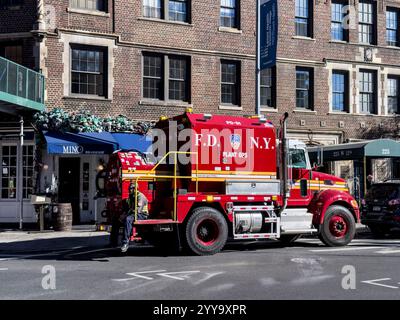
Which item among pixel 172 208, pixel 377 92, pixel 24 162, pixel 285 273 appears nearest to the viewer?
pixel 285 273

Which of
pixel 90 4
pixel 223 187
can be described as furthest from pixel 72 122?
pixel 223 187

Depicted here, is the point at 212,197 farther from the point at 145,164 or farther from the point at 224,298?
the point at 224,298

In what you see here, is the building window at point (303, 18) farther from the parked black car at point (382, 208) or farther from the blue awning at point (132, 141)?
the parked black car at point (382, 208)

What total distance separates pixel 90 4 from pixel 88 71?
265cm

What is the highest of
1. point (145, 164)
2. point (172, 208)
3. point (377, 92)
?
point (377, 92)

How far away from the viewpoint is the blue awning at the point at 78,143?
60.6 ft

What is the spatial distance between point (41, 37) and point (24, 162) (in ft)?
15.4

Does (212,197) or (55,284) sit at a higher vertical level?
(212,197)

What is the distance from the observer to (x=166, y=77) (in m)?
21.6

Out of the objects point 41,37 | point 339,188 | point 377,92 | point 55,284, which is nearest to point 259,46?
point 339,188

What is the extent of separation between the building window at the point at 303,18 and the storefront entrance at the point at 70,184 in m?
11.8

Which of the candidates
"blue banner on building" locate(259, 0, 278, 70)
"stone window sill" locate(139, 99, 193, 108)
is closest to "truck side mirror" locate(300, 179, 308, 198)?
"blue banner on building" locate(259, 0, 278, 70)

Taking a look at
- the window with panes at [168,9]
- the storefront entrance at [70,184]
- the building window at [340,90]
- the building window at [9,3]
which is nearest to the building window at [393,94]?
the building window at [340,90]
